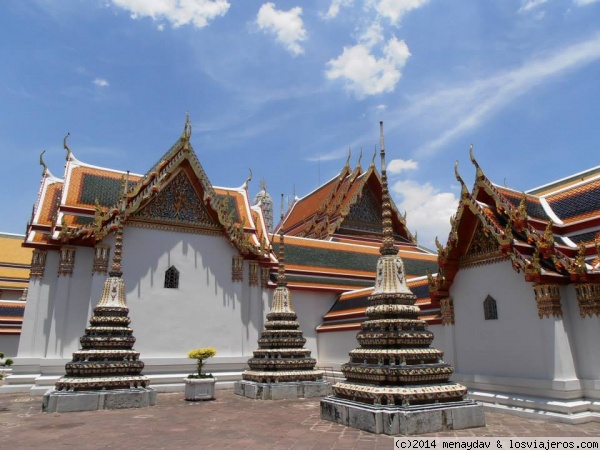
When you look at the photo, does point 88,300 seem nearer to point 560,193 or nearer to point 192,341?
point 192,341

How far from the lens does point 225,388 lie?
13.9 meters

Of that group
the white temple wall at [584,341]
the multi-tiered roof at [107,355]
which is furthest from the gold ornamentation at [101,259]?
the white temple wall at [584,341]

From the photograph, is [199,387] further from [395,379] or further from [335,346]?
[335,346]

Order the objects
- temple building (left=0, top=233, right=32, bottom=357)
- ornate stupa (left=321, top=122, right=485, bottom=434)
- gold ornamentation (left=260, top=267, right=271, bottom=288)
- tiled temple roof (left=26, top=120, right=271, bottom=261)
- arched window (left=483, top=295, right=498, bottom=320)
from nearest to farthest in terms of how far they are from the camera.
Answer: ornate stupa (left=321, top=122, right=485, bottom=434) < arched window (left=483, top=295, right=498, bottom=320) < tiled temple roof (left=26, top=120, right=271, bottom=261) < gold ornamentation (left=260, top=267, right=271, bottom=288) < temple building (left=0, top=233, right=32, bottom=357)

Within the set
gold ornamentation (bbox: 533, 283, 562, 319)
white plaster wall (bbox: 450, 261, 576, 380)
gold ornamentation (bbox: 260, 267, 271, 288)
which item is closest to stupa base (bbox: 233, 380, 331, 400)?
white plaster wall (bbox: 450, 261, 576, 380)

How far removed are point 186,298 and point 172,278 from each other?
74 centimetres

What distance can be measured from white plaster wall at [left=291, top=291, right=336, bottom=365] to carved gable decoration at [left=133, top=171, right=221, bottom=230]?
4696 mm

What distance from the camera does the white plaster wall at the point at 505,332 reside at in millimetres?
8273

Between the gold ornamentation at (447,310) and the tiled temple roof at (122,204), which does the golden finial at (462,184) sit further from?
the tiled temple roof at (122,204)

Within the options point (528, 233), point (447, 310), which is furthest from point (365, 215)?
point (528, 233)

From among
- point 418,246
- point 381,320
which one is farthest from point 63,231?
point 418,246

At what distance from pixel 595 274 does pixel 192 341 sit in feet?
34.5

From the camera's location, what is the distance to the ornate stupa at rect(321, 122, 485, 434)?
650 cm

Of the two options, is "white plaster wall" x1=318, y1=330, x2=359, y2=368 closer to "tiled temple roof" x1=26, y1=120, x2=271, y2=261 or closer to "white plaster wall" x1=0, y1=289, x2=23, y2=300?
"tiled temple roof" x1=26, y1=120, x2=271, y2=261
